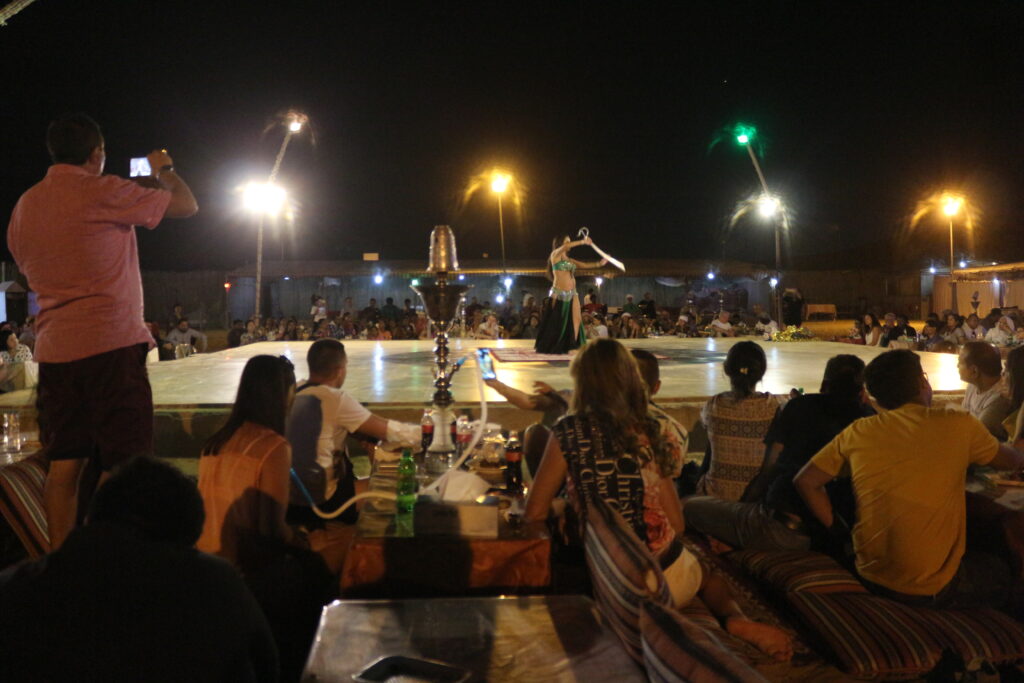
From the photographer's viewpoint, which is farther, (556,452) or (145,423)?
(145,423)

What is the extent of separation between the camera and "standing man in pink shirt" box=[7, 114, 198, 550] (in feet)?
8.31

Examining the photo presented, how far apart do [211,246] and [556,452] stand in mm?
34469

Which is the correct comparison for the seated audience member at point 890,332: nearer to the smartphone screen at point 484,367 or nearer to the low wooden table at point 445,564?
the smartphone screen at point 484,367

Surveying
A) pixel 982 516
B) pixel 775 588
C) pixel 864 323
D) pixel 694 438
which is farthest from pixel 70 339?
pixel 864 323

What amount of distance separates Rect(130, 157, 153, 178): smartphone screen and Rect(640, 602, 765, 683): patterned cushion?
2.57 meters

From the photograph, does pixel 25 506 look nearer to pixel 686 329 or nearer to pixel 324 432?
pixel 324 432

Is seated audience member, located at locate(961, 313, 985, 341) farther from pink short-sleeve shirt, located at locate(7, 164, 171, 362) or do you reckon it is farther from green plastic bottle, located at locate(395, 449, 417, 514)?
pink short-sleeve shirt, located at locate(7, 164, 171, 362)

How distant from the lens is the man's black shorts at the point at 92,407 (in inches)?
100

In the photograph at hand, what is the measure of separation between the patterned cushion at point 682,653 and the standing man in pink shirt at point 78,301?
6.95 ft

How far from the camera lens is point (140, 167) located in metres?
2.85

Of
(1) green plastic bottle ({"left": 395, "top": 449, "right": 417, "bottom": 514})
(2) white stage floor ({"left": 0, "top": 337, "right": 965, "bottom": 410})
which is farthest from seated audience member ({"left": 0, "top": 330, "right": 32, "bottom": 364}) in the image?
(1) green plastic bottle ({"left": 395, "top": 449, "right": 417, "bottom": 514})

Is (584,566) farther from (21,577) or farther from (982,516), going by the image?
(21,577)

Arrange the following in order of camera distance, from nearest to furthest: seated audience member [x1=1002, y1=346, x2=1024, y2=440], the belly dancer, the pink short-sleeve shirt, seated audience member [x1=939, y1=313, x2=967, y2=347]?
the pink short-sleeve shirt, seated audience member [x1=1002, y1=346, x2=1024, y2=440], the belly dancer, seated audience member [x1=939, y1=313, x2=967, y2=347]

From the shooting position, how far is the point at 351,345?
44.0 feet
